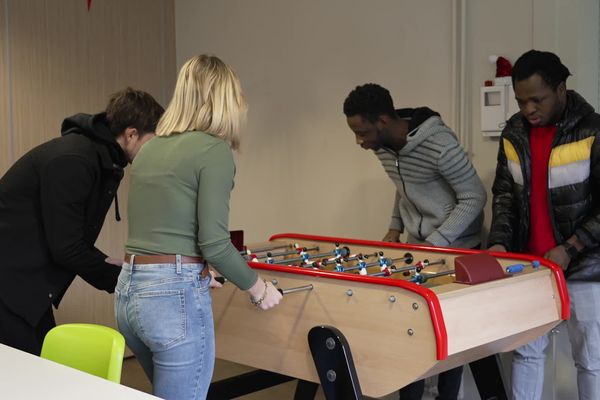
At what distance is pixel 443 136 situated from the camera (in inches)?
125

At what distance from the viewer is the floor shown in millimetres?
3599

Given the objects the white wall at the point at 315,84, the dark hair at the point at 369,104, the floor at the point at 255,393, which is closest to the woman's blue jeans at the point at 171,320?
the dark hair at the point at 369,104

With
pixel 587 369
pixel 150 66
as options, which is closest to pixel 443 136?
pixel 587 369

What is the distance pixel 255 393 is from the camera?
399cm

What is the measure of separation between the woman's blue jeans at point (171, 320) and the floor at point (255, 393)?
1854mm

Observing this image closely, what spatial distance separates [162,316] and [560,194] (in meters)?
1.60

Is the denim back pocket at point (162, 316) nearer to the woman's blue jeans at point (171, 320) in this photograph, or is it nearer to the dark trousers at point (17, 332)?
the woman's blue jeans at point (171, 320)

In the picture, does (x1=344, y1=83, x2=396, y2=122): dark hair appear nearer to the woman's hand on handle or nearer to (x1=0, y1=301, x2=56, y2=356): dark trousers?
the woman's hand on handle

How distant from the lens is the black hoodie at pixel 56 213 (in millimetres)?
2355

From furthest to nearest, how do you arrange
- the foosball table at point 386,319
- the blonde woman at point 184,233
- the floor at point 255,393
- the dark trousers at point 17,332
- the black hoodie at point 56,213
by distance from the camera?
the floor at point 255,393 → the dark trousers at point 17,332 → the black hoodie at point 56,213 → the foosball table at point 386,319 → the blonde woman at point 184,233

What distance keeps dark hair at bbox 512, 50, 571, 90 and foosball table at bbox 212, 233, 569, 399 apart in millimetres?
674

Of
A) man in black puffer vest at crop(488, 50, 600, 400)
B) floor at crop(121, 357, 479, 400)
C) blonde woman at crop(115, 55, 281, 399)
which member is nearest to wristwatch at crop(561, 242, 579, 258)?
man in black puffer vest at crop(488, 50, 600, 400)

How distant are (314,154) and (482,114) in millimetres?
1144

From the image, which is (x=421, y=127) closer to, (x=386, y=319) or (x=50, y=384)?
(x=386, y=319)
